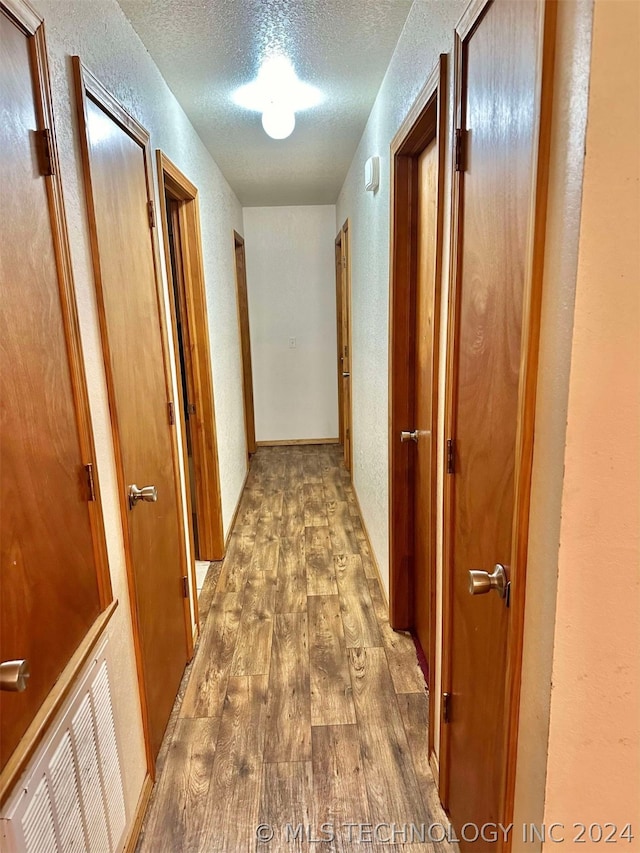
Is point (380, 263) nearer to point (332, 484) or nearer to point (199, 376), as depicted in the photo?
point (199, 376)

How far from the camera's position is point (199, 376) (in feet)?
9.06

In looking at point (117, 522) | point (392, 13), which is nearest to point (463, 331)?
point (117, 522)

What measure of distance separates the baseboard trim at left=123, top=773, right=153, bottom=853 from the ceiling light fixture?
8.39ft

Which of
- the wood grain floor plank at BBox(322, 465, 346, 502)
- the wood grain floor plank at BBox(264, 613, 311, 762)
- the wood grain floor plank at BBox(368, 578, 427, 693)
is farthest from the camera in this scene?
the wood grain floor plank at BBox(322, 465, 346, 502)

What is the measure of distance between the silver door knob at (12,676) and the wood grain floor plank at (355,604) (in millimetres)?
1627

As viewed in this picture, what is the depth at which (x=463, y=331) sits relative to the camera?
1.21 meters

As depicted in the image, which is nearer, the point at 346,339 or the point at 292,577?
the point at 292,577

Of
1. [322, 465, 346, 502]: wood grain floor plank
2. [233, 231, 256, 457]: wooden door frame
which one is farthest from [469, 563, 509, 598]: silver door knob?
[233, 231, 256, 457]: wooden door frame

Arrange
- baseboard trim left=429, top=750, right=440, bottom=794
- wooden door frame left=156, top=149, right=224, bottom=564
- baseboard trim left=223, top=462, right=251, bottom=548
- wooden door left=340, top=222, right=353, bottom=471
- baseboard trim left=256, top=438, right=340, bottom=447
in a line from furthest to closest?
baseboard trim left=256, top=438, right=340, bottom=447 → wooden door left=340, top=222, right=353, bottom=471 → baseboard trim left=223, top=462, right=251, bottom=548 → wooden door frame left=156, top=149, right=224, bottom=564 → baseboard trim left=429, top=750, right=440, bottom=794

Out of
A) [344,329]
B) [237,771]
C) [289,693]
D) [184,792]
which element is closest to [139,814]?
[184,792]

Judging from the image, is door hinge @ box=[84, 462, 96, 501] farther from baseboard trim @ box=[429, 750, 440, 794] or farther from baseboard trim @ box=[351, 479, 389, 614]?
baseboard trim @ box=[351, 479, 389, 614]

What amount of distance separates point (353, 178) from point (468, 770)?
327cm

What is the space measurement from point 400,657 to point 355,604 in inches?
17.4

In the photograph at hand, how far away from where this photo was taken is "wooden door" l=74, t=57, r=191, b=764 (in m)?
1.38
